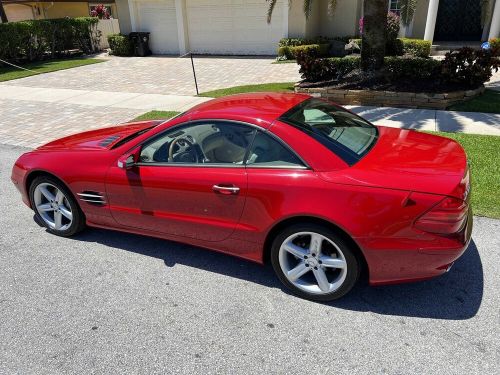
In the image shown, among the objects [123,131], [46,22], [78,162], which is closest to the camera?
[78,162]

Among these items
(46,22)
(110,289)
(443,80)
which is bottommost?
(110,289)

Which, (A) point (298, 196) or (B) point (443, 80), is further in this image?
(B) point (443, 80)

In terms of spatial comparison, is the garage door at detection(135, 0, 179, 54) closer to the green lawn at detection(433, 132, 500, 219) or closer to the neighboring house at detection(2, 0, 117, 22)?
the neighboring house at detection(2, 0, 117, 22)

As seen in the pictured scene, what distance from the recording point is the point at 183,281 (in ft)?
11.9

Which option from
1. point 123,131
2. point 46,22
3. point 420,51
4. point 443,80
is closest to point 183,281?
point 123,131

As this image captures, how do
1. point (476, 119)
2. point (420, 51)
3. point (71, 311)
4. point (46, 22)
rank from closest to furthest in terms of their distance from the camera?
point (71, 311)
point (476, 119)
point (420, 51)
point (46, 22)

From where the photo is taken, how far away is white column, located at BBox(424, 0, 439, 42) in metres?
15.9

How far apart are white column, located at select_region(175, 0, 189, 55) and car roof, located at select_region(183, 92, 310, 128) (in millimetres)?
18435

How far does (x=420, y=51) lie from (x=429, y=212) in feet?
48.2

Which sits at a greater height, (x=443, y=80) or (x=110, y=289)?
(x=443, y=80)

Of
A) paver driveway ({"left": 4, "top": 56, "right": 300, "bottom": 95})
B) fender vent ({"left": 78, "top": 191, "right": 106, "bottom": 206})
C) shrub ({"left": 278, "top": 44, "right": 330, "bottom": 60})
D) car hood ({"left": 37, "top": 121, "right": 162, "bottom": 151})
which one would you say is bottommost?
paver driveway ({"left": 4, "top": 56, "right": 300, "bottom": 95})

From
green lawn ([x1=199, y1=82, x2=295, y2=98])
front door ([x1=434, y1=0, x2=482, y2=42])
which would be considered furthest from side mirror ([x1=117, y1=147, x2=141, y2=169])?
front door ([x1=434, y1=0, x2=482, y2=42])

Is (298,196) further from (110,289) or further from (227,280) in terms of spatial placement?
(110,289)

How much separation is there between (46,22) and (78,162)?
20.3 metres
